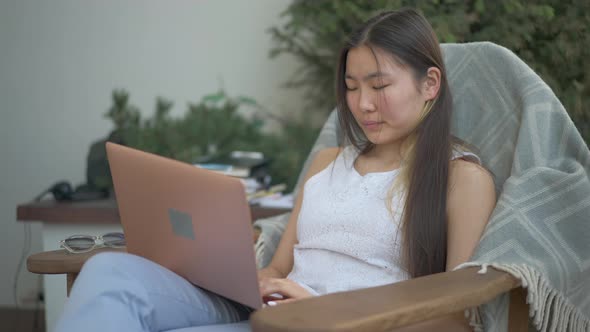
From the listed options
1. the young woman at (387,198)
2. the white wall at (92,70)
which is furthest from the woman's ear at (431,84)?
the white wall at (92,70)

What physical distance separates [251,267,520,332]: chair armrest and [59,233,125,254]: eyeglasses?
2.42 ft

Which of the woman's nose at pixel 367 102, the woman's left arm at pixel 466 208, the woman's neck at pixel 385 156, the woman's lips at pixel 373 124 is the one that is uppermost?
the woman's nose at pixel 367 102

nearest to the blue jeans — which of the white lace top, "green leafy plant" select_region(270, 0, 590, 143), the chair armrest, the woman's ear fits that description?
the white lace top

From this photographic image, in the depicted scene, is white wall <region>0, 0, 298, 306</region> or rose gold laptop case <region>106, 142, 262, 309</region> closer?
rose gold laptop case <region>106, 142, 262, 309</region>

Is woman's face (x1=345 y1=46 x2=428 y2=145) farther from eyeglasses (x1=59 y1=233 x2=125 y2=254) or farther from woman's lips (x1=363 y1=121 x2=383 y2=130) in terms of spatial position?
eyeglasses (x1=59 y1=233 x2=125 y2=254)

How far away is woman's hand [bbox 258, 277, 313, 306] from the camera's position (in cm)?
159

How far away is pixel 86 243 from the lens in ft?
5.88

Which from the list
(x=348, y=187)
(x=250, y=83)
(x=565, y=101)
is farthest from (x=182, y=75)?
(x=348, y=187)

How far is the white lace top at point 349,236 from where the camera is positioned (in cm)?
171

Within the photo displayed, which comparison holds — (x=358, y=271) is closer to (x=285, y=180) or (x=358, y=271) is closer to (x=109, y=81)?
(x=285, y=180)

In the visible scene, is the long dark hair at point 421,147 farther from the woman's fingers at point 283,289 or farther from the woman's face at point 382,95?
the woman's fingers at point 283,289

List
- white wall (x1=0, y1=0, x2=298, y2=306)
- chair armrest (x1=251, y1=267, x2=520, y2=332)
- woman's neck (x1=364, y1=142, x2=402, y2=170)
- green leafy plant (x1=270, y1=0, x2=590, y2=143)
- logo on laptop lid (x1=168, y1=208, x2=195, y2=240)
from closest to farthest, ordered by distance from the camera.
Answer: chair armrest (x1=251, y1=267, x2=520, y2=332) < logo on laptop lid (x1=168, y1=208, x2=195, y2=240) < woman's neck (x1=364, y1=142, x2=402, y2=170) < green leafy plant (x1=270, y1=0, x2=590, y2=143) < white wall (x1=0, y1=0, x2=298, y2=306)

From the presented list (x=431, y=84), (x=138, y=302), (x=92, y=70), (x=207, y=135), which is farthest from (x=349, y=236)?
(x=92, y=70)

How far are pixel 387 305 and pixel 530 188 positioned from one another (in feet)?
1.89
